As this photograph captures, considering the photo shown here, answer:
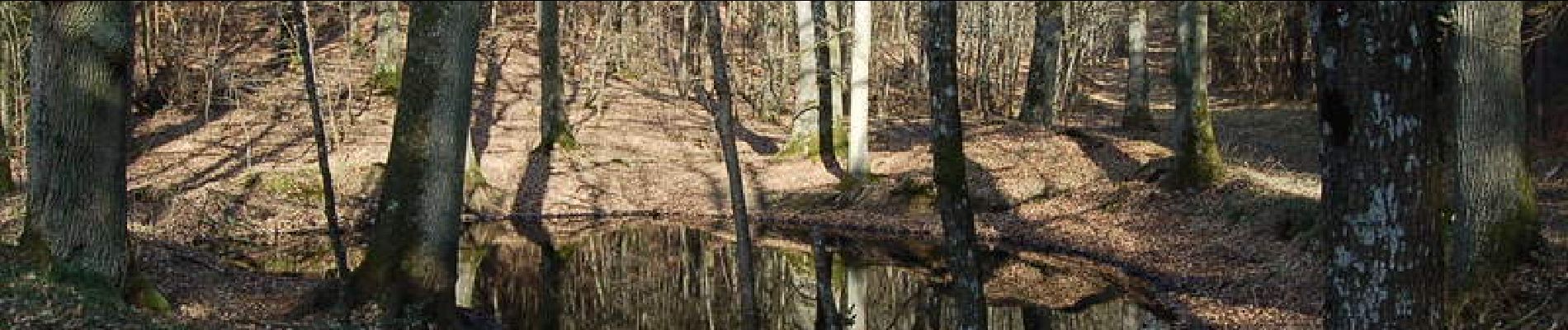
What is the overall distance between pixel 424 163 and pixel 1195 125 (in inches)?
434

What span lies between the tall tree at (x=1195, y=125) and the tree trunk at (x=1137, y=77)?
19.6ft

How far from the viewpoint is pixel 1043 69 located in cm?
2462

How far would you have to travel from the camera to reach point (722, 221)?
809 inches

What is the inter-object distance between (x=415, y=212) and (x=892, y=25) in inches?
1033

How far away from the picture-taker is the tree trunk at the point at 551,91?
23.5m

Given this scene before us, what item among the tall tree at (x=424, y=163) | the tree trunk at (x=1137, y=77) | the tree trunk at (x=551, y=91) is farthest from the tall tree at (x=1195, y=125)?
the tree trunk at (x=551, y=91)

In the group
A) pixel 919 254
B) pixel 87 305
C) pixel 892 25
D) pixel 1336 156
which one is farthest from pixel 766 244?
pixel 892 25

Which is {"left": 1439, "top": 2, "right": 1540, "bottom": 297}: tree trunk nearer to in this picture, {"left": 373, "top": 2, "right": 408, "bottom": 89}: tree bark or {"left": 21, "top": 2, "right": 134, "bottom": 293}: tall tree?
{"left": 21, "top": 2, "right": 134, "bottom": 293}: tall tree

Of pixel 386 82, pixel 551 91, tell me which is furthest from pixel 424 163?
pixel 386 82

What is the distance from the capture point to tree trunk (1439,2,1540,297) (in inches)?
355

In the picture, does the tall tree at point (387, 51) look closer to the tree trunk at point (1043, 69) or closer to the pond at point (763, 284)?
the pond at point (763, 284)

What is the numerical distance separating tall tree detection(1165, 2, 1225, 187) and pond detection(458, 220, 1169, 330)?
9.12ft

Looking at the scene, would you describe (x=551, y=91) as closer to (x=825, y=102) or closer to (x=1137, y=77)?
(x=825, y=102)

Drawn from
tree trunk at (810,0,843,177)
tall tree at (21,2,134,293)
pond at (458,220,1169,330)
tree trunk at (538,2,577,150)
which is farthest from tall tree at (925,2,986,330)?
tree trunk at (538,2,577,150)
